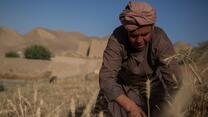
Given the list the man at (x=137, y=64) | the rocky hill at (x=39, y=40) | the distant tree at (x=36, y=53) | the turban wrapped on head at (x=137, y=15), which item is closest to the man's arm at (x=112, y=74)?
the man at (x=137, y=64)

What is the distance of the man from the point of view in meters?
4.35

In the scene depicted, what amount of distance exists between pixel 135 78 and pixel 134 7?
0.89m

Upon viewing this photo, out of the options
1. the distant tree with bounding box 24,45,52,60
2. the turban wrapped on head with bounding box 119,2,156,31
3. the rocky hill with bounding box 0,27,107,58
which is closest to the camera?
the turban wrapped on head with bounding box 119,2,156,31

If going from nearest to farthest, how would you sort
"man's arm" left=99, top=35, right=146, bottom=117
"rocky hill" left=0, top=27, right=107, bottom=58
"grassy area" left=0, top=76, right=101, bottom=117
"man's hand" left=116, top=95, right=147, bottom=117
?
"grassy area" left=0, top=76, right=101, bottom=117
"man's hand" left=116, top=95, right=147, bottom=117
"man's arm" left=99, top=35, right=146, bottom=117
"rocky hill" left=0, top=27, right=107, bottom=58

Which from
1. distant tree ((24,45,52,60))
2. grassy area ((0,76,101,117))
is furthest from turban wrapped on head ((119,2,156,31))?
distant tree ((24,45,52,60))

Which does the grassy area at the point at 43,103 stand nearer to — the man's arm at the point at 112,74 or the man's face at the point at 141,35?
the man's arm at the point at 112,74

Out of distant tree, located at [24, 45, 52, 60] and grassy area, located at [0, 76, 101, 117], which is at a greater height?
grassy area, located at [0, 76, 101, 117]

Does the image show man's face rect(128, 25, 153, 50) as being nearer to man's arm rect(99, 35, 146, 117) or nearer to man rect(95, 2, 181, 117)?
man rect(95, 2, 181, 117)

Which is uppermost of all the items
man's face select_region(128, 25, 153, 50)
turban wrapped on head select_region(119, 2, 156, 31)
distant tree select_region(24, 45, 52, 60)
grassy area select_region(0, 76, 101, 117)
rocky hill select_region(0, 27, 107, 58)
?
turban wrapped on head select_region(119, 2, 156, 31)

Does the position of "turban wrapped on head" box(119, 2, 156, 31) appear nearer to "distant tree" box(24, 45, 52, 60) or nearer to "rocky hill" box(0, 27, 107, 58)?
"distant tree" box(24, 45, 52, 60)

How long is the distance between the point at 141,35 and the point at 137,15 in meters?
0.17

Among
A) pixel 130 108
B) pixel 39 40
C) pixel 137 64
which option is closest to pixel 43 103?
pixel 137 64

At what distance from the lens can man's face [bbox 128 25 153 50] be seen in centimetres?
428

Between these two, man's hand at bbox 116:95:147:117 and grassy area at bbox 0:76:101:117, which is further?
man's hand at bbox 116:95:147:117
